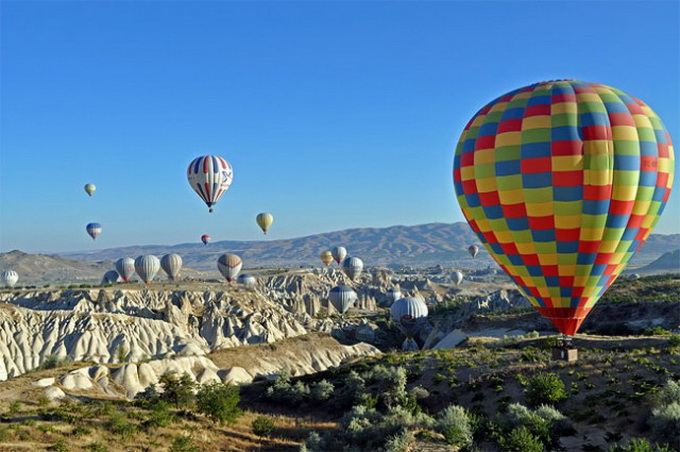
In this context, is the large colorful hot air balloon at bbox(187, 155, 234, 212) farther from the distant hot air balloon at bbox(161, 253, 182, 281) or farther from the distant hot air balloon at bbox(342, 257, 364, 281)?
the distant hot air balloon at bbox(342, 257, 364, 281)

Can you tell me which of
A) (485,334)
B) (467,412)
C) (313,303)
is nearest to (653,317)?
(485,334)

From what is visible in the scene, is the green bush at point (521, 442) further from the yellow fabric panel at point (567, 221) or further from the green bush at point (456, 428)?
the yellow fabric panel at point (567, 221)

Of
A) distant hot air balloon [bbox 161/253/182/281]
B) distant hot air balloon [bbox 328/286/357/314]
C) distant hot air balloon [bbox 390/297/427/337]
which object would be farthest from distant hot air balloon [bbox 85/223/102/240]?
distant hot air balloon [bbox 390/297/427/337]

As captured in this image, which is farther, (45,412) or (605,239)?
(605,239)

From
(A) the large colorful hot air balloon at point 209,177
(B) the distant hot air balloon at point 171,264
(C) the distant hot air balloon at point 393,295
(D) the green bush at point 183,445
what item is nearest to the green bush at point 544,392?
(D) the green bush at point 183,445

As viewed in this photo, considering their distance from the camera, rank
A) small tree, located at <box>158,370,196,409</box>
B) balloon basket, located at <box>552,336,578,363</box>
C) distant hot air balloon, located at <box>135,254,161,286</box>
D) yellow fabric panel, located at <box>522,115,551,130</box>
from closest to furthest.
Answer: yellow fabric panel, located at <box>522,115,551,130</box> → small tree, located at <box>158,370,196,409</box> → balloon basket, located at <box>552,336,578,363</box> → distant hot air balloon, located at <box>135,254,161,286</box>

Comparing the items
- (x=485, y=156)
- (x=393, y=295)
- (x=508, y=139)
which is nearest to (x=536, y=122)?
(x=508, y=139)

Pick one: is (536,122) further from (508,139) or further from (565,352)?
(565,352)

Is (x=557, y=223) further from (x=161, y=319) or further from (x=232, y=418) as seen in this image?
(x=161, y=319)
